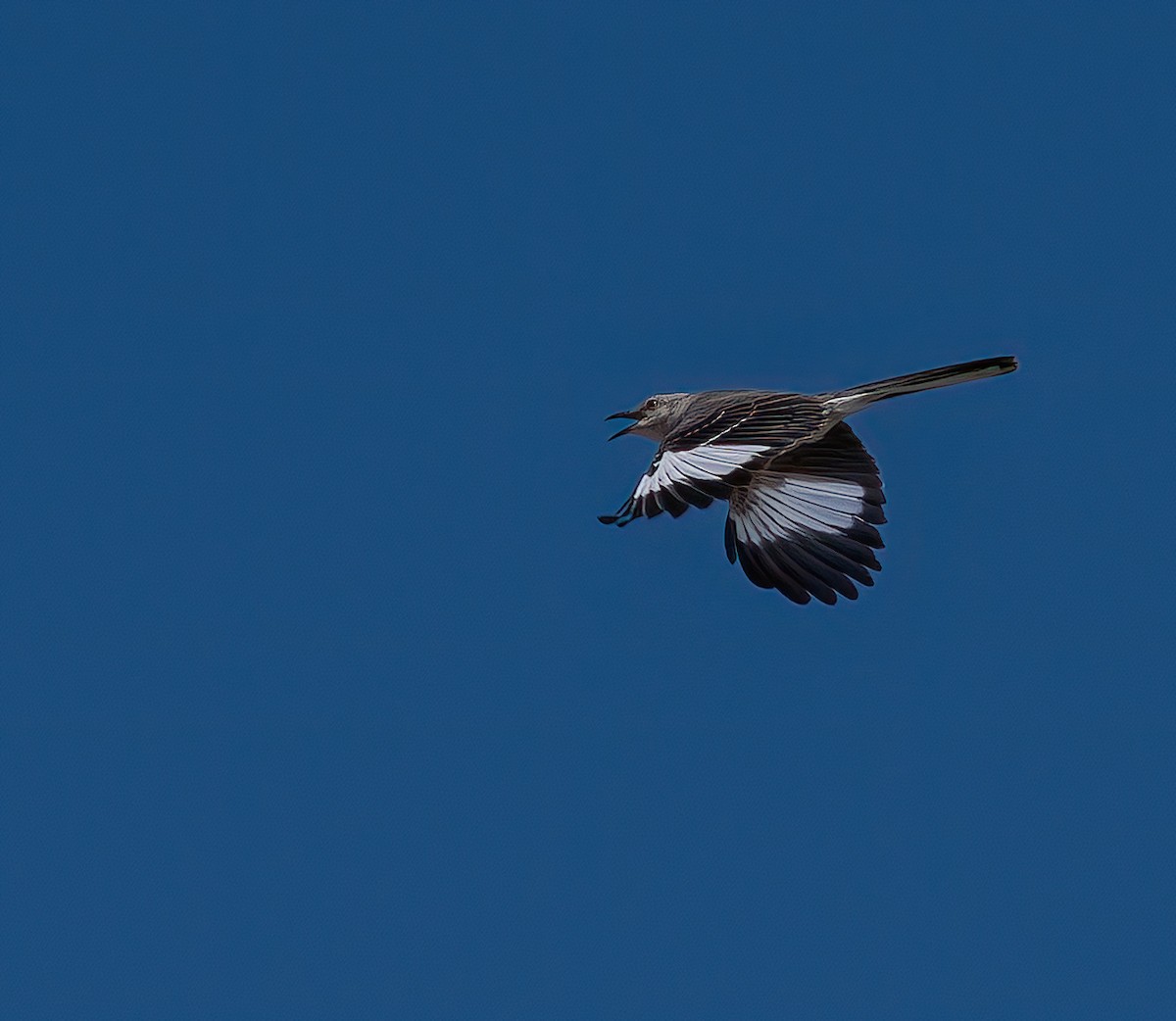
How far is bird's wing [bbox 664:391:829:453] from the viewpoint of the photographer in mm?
12602

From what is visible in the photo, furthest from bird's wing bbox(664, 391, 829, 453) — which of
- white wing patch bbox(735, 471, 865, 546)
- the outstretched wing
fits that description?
white wing patch bbox(735, 471, 865, 546)

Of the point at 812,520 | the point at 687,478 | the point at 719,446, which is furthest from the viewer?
the point at 812,520

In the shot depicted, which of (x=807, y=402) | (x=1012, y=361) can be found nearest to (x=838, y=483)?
(x=807, y=402)

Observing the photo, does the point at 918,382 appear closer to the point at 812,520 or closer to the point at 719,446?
the point at 812,520

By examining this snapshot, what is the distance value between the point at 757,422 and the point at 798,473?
60.1 inches

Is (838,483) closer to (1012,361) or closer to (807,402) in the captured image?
(807,402)

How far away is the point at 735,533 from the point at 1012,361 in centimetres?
289

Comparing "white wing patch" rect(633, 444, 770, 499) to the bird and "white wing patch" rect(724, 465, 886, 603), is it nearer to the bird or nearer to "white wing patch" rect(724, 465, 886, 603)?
the bird

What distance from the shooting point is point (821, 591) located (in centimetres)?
1326

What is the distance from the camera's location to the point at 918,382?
13.6m

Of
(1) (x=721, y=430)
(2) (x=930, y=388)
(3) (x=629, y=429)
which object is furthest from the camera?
(3) (x=629, y=429)

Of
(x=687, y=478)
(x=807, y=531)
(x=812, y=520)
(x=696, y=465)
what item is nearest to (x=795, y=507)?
(x=812, y=520)

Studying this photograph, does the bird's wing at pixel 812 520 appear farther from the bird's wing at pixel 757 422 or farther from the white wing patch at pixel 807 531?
the bird's wing at pixel 757 422

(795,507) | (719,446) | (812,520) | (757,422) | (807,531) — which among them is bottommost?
(807,531)
